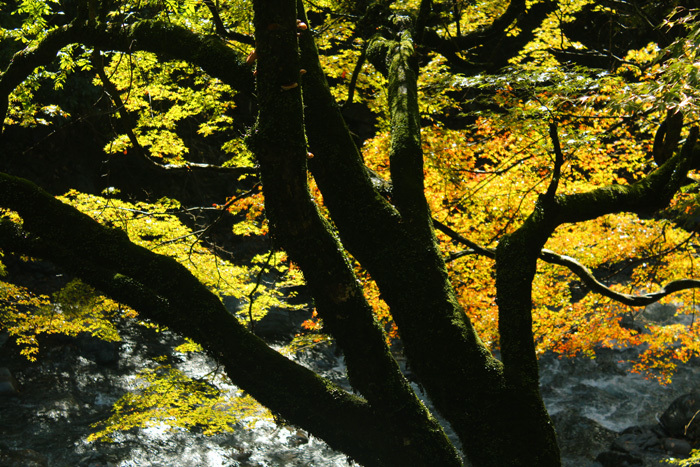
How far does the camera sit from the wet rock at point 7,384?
1029 cm

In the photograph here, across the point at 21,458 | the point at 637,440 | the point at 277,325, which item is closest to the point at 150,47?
the point at 21,458

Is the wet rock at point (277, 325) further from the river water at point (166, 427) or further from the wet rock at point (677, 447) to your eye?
the wet rock at point (677, 447)

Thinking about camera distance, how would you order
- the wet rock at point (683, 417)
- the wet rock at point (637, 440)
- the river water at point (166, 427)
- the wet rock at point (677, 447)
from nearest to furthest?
the river water at point (166, 427), the wet rock at point (677, 447), the wet rock at point (637, 440), the wet rock at point (683, 417)

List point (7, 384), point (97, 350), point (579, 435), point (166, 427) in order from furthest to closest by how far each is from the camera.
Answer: point (97, 350), point (579, 435), point (7, 384), point (166, 427)

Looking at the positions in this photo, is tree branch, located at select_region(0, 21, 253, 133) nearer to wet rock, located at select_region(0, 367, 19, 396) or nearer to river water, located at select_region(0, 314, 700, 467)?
river water, located at select_region(0, 314, 700, 467)

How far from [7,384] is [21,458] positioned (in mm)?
2541

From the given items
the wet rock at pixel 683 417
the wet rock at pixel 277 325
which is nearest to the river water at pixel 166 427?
the wet rock at pixel 683 417

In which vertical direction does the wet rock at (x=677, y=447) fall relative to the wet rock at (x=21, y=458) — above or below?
below

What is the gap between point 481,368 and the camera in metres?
2.95

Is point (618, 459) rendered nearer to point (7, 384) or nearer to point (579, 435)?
point (579, 435)

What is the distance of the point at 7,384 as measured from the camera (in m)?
10.3

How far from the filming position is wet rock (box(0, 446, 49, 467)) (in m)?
8.29

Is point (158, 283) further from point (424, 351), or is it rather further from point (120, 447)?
point (120, 447)

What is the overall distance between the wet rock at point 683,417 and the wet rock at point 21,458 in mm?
13018
